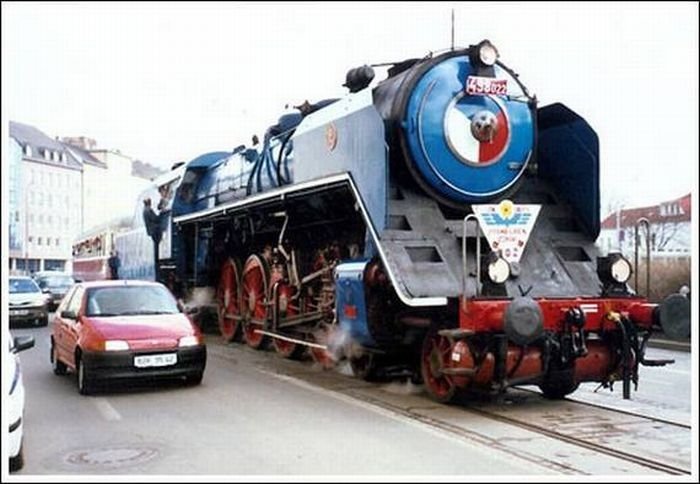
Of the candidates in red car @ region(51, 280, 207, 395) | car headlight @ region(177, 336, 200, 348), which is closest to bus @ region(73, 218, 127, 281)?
red car @ region(51, 280, 207, 395)

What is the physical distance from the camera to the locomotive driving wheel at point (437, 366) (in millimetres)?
8180

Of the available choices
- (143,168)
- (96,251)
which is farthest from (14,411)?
(143,168)

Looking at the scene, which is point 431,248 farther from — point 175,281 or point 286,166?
point 175,281

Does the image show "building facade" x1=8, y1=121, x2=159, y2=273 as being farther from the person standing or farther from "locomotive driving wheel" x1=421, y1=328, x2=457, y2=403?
"locomotive driving wheel" x1=421, y1=328, x2=457, y2=403

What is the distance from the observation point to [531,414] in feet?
26.8

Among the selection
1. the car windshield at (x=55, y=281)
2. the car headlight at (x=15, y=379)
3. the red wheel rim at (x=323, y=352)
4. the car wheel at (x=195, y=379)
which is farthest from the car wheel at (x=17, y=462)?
the car windshield at (x=55, y=281)

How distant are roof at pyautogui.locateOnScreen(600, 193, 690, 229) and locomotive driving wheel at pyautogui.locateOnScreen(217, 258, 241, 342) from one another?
61.7ft

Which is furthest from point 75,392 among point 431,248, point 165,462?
point 431,248

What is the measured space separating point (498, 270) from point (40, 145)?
63.9 m

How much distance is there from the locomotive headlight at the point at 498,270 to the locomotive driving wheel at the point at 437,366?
841mm

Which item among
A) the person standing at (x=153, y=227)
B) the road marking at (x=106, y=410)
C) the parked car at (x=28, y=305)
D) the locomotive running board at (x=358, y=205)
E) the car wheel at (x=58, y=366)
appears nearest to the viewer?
the locomotive running board at (x=358, y=205)

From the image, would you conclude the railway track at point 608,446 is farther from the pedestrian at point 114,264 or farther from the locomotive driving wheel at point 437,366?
the pedestrian at point 114,264

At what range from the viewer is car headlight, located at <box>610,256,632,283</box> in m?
8.46

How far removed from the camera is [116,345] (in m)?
9.31
